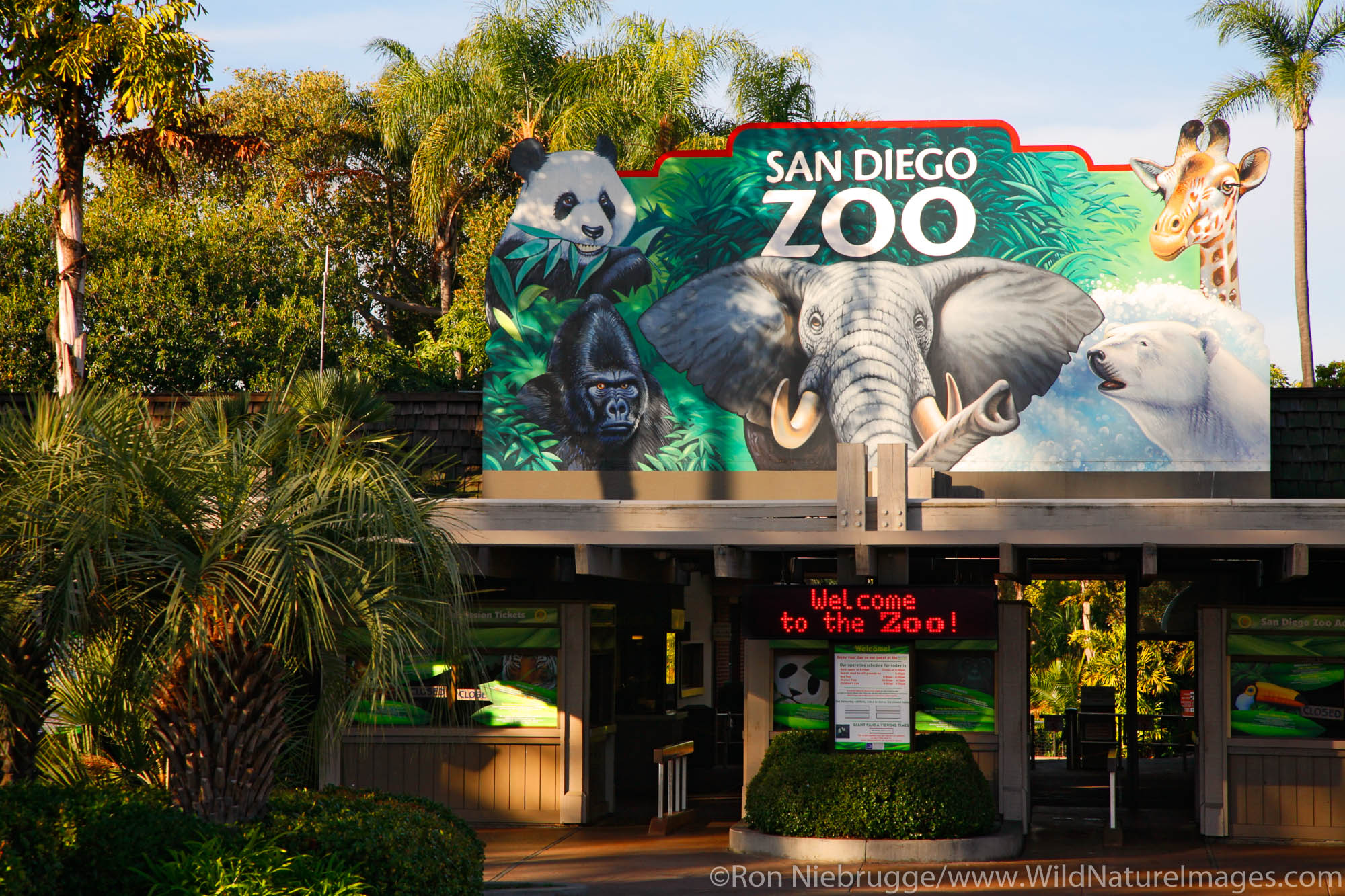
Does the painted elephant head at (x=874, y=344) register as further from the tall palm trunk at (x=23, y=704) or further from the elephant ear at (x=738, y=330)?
the tall palm trunk at (x=23, y=704)

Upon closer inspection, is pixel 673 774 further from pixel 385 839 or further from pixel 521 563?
pixel 385 839

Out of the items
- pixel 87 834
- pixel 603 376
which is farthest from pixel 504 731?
pixel 87 834

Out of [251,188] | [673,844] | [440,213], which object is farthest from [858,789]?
[251,188]

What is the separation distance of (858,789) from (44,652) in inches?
276

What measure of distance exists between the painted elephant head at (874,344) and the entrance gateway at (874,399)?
0.09 feet

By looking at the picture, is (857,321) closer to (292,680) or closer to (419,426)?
(419,426)

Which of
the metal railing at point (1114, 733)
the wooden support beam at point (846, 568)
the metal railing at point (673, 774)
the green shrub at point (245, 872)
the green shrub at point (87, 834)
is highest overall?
the wooden support beam at point (846, 568)

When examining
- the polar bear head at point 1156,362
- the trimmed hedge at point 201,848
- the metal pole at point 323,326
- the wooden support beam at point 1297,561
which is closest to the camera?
the trimmed hedge at point 201,848

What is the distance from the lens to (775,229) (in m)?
14.7

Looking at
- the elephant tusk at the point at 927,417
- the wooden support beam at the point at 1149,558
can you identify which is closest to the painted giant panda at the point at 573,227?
the elephant tusk at the point at 927,417

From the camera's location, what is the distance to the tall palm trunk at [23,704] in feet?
26.7

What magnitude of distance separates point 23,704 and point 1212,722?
36.4 ft

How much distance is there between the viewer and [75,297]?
13.4m

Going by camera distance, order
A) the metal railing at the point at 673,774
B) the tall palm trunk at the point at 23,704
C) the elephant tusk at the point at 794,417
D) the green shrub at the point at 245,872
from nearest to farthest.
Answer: the green shrub at the point at 245,872, the tall palm trunk at the point at 23,704, the metal railing at the point at 673,774, the elephant tusk at the point at 794,417
